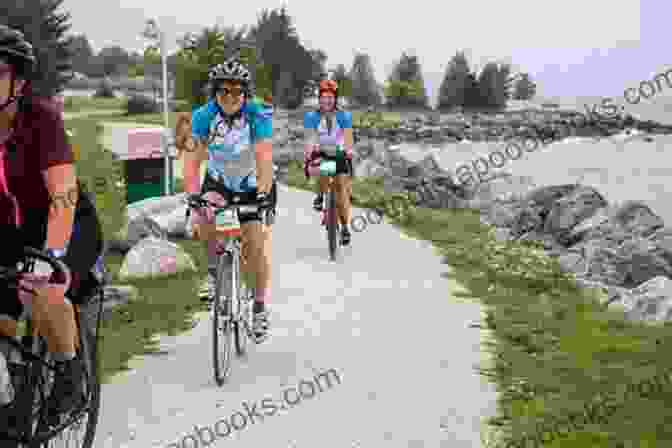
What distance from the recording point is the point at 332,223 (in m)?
12.2

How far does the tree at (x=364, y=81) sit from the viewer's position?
134m

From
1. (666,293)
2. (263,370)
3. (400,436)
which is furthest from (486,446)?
(666,293)

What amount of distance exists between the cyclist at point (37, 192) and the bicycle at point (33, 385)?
0.04 m

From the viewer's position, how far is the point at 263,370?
23.1ft

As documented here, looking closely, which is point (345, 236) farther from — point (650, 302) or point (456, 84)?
point (456, 84)

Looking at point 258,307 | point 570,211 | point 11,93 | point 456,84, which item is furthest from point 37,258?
point 456,84

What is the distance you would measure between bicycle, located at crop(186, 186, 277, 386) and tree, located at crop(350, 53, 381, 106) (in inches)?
4959

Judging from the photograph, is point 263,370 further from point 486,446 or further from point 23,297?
point 23,297

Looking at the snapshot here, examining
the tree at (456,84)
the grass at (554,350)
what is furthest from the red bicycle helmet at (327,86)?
the tree at (456,84)

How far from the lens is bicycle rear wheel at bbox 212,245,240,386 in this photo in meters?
6.46

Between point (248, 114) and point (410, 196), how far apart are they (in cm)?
1625

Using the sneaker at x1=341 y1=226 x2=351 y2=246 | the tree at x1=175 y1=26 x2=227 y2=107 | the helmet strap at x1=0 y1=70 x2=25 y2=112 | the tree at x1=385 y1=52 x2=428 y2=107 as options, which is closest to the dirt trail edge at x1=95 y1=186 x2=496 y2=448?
the sneaker at x1=341 y1=226 x2=351 y2=246

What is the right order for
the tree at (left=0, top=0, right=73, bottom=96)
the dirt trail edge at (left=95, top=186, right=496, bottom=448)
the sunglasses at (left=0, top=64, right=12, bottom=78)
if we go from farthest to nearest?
the tree at (left=0, top=0, right=73, bottom=96) → the dirt trail edge at (left=95, top=186, right=496, bottom=448) → the sunglasses at (left=0, top=64, right=12, bottom=78)

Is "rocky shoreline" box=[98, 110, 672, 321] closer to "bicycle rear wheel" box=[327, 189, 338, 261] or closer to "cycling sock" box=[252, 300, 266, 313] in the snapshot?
"bicycle rear wheel" box=[327, 189, 338, 261]
